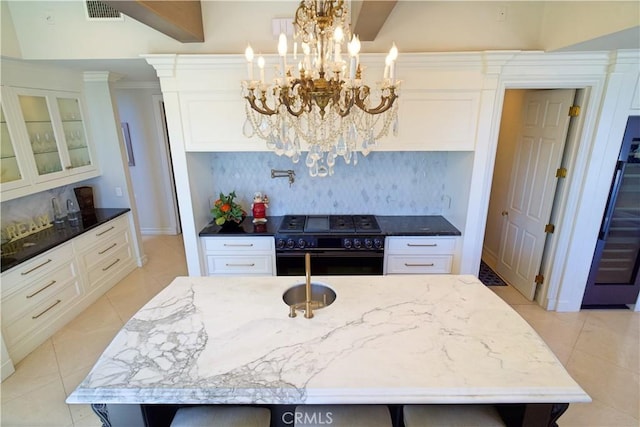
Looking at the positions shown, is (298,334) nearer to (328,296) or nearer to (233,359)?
(233,359)

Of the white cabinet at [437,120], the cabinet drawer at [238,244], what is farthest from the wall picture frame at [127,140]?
the white cabinet at [437,120]

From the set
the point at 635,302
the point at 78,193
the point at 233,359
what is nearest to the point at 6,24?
the point at 78,193

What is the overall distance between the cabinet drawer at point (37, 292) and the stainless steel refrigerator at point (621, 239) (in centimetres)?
523

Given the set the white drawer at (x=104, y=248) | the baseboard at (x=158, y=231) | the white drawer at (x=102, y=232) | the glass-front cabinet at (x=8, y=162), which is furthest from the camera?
the baseboard at (x=158, y=231)

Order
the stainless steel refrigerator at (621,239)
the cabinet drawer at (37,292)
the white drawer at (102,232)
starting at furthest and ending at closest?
the white drawer at (102,232) → the stainless steel refrigerator at (621,239) → the cabinet drawer at (37,292)

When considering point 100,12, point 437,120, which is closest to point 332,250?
point 437,120

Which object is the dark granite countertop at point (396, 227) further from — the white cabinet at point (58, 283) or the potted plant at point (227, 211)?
the white cabinet at point (58, 283)

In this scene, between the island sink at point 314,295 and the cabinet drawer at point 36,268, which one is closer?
the island sink at point 314,295

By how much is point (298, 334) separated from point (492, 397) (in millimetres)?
847

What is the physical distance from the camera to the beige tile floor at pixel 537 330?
7.01ft

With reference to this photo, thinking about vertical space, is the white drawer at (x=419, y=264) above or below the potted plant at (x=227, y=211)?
below

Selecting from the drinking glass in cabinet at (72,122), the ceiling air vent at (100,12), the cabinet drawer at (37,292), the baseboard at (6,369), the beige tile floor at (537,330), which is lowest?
the beige tile floor at (537,330)

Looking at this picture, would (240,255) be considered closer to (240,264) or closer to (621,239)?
(240,264)

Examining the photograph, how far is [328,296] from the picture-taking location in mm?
1972
